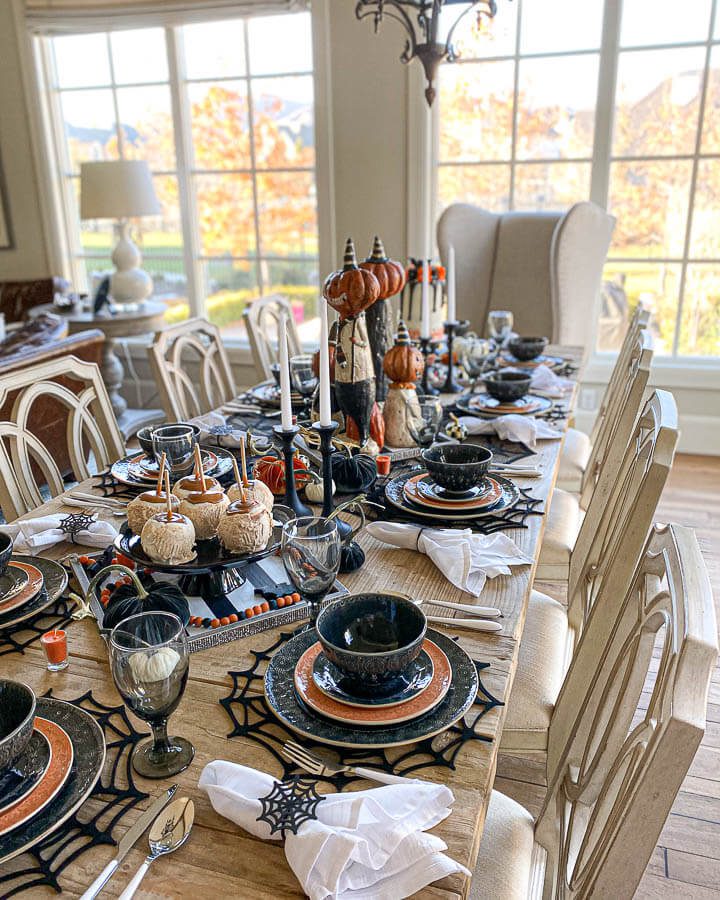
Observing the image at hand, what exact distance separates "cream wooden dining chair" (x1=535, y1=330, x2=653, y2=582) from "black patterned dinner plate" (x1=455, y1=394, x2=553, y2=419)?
0.19 metres

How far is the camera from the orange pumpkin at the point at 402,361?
179cm

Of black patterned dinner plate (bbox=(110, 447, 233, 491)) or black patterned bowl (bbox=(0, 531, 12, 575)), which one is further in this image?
black patterned dinner plate (bbox=(110, 447, 233, 491))

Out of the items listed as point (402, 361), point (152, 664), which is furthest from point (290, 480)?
point (152, 664)

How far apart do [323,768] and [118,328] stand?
358cm

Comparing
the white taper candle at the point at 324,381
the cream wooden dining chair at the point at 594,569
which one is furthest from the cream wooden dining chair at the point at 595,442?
the white taper candle at the point at 324,381

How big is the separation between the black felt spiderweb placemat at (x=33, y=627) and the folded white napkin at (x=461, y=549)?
0.52m

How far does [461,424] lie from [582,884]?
4.26ft

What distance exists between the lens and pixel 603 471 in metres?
1.79

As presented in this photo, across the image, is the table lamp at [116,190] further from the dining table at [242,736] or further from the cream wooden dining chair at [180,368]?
the dining table at [242,736]

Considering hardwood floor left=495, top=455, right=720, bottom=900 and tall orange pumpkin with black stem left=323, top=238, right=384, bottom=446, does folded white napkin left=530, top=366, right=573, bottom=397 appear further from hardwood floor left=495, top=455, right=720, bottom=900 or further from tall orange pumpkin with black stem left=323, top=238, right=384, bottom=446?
hardwood floor left=495, top=455, right=720, bottom=900

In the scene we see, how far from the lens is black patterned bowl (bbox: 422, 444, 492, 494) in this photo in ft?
4.79

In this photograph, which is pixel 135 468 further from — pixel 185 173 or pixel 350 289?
pixel 185 173

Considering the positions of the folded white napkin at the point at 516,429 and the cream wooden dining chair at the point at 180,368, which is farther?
the cream wooden dining chair at the point at 180,368

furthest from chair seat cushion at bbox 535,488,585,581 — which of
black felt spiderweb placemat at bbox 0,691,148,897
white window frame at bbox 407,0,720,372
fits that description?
white window frame at bbox 407,0,720,372
